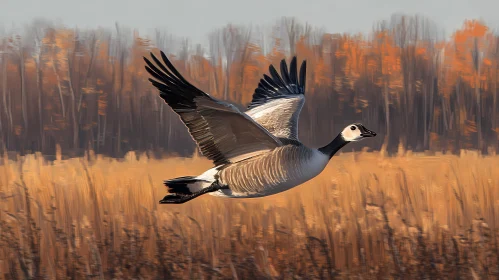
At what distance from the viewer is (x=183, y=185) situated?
7297 mm

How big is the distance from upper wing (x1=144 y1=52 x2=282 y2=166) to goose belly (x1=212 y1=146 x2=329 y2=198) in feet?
0.39

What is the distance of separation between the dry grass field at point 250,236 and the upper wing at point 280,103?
0.76 metres

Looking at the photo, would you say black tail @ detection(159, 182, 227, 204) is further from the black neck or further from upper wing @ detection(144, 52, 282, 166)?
the black neck

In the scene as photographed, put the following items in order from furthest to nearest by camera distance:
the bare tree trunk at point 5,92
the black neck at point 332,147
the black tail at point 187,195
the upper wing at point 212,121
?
the bare tree trunk at point 5,92, the black neck at point 332,147, the black tail at point 187,195, the upper wing at point 212,121

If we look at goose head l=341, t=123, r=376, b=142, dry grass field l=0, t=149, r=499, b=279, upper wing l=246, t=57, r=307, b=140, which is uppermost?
upper wing l=246, t=57, r=307, b=140

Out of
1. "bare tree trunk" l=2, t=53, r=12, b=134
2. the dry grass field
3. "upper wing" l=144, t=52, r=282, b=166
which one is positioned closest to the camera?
"upper wing" l=144, t=52, r=282, b=166

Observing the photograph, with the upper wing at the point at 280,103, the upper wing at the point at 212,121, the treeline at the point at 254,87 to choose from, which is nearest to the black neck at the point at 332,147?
the upper wing at the point at 280,103

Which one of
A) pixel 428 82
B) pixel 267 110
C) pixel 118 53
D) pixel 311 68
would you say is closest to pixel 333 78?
pixel 311 68

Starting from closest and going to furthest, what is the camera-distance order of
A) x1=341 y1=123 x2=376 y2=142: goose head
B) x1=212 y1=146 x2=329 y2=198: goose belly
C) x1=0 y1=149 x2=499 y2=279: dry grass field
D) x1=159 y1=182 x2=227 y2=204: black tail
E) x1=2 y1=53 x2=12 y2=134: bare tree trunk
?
x1=0 y1=149 x2=499 y2=279: dry grass field → x1=212 y1=146 x2=329 y2=198: goose belly → x1=159 y1=182 x2=227 y2=204: black tail → x1=341 y1=123 x2=376 y2=142: goose head → x1=2 y1=53 x2=12 y2=134: bare tree trunk

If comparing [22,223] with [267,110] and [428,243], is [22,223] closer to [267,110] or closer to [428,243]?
[267,110]

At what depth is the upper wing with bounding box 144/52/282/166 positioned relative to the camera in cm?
606

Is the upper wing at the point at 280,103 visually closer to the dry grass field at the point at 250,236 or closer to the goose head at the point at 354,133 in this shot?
the goose head at the point at 354,133

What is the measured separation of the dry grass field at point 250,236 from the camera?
670 centimetres

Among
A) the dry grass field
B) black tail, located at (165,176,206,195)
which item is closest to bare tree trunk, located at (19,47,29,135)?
the dry grass field
